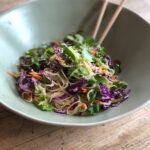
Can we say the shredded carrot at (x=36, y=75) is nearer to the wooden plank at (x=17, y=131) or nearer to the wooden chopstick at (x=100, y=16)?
the wooden plank at (x=17, y=131)

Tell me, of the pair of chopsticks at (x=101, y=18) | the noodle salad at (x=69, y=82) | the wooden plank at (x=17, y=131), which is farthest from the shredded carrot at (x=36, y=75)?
the pair of chopsticks at (x=101, y=18)

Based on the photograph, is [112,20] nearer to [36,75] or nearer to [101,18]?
[101,18]

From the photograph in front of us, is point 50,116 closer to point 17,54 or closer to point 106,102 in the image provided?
point 106,102

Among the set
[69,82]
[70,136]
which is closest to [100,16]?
[69,82]

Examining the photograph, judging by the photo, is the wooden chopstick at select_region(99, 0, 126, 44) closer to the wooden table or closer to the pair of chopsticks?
the pair of chopsticks

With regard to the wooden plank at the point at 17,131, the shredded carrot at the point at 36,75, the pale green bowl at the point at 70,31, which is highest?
the pale green bowl at the point at 70,31

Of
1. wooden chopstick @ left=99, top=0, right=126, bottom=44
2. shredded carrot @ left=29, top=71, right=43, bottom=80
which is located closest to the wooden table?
shredded carrot @ left=29, top=71, right=43, bottom=80

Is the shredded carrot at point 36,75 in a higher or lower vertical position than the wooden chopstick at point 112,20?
lower

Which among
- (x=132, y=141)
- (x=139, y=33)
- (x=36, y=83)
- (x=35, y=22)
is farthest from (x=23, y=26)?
(x=132, y=141)
